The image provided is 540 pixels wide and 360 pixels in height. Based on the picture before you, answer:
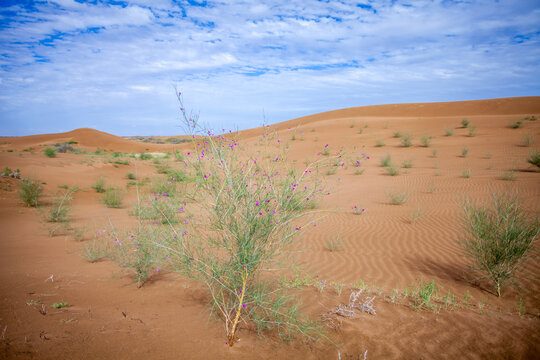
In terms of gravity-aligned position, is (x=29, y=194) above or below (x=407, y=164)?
above

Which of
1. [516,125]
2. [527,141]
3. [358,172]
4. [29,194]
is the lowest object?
[358,172]

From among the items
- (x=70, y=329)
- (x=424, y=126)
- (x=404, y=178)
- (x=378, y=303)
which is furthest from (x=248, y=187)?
(x=424, y=126)

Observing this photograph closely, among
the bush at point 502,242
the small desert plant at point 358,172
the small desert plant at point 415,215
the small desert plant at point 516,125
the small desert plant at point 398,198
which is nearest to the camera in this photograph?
the bush at point 502,242

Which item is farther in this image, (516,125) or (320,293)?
(516,125)

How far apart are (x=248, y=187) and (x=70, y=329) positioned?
1.95 meters

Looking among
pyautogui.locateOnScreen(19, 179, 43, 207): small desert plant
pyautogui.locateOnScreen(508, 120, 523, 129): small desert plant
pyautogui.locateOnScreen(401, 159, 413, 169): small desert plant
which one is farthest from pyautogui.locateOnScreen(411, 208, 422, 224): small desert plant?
pyautogui.locateOnScreen(508, 120, 523, 129): small desert plant

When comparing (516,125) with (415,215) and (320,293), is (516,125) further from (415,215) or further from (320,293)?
(320,293)

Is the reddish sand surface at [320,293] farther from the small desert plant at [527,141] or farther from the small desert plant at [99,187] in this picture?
the small desert plant at [527,141]

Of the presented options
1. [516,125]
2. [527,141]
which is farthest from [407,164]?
[516,125]

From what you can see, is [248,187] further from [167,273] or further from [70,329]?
[167,273]

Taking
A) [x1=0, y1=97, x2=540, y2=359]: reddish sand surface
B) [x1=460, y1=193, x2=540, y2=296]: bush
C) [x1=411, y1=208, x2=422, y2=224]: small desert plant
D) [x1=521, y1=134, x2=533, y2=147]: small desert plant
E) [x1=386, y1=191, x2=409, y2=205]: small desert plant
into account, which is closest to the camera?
[x1=0, y1=97, x2=540, y2=359]: reddish sand surface

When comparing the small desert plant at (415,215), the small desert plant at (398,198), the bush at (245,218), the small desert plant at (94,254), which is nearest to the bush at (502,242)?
the small desert plant at (415,215)

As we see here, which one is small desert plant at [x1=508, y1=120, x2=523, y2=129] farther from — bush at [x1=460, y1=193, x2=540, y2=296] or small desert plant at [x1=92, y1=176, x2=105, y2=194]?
small desert plant at [x1=92, y1=176, x2=105, y2=194]

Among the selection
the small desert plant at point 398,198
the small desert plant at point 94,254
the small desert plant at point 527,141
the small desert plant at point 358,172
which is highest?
the small desert plant at point 527,141
